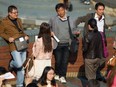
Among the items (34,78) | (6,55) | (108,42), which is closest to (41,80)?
(34,78)

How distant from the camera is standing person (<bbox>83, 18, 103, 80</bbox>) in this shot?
1104cm

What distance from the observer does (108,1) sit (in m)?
20.2

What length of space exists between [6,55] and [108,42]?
2.86 metres

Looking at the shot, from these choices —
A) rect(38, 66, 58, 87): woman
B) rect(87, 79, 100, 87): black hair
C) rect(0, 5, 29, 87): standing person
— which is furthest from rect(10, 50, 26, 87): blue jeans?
rect(87, 79, 100, 87): black hair

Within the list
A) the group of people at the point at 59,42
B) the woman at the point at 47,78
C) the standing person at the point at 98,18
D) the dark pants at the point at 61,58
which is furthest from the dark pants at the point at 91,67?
the woman at the point at 47,78

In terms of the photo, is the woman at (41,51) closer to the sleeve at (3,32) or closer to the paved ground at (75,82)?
the sleeve at (3,32)

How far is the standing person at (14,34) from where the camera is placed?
10.5 meters

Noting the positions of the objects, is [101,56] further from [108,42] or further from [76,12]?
[76,12]

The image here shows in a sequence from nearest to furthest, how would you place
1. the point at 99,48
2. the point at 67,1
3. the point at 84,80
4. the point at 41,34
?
1. the point at 41,34
2. the point at 99,48
3. the point at 84,80
4. the point at 67,1

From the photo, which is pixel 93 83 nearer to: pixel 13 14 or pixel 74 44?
pixel 74 44

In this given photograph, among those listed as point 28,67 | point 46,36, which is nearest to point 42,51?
point 46,36

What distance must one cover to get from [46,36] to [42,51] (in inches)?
13.9

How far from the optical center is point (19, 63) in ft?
34.9

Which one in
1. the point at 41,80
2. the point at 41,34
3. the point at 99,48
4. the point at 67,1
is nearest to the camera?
the point at 41,80
